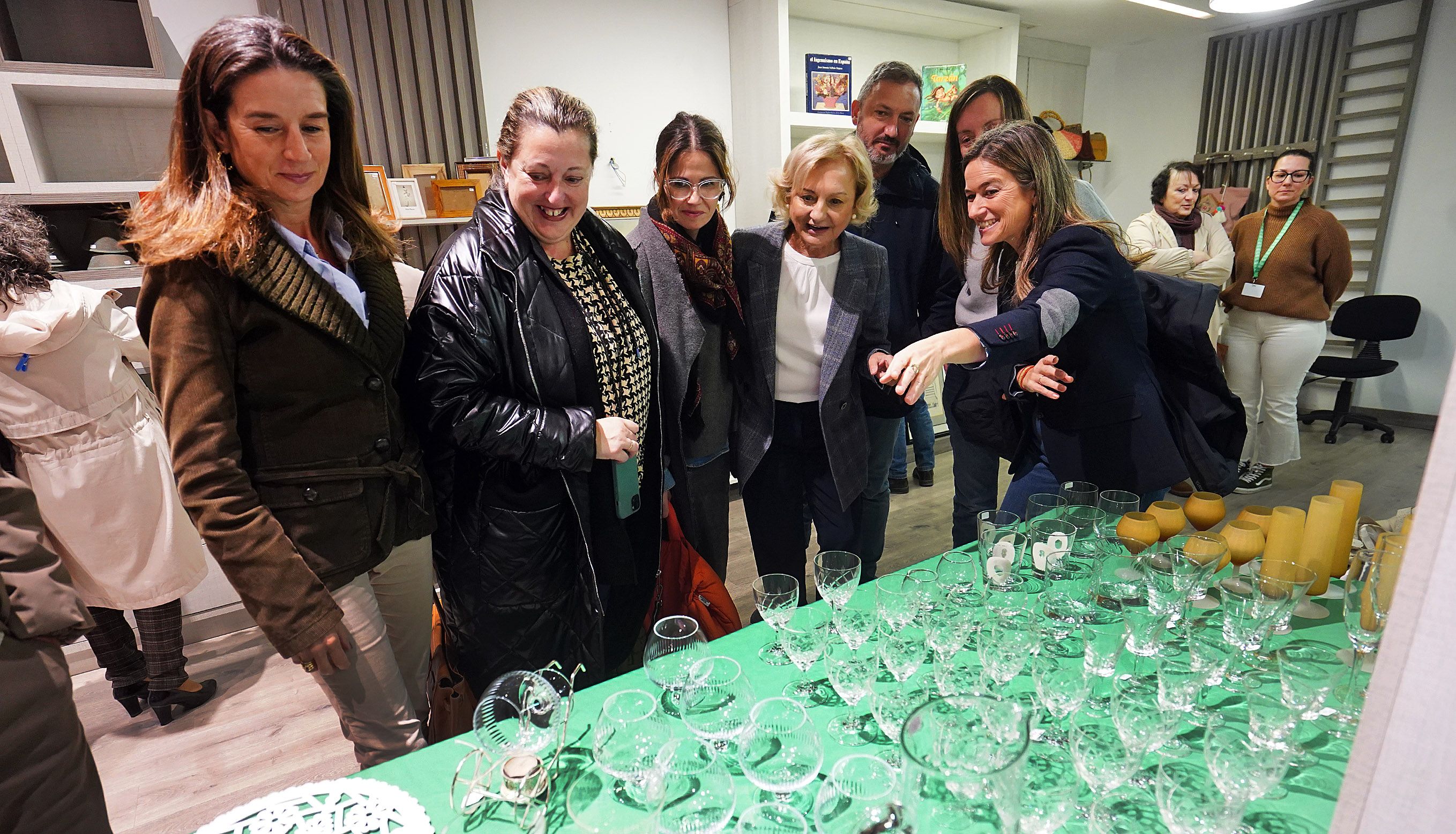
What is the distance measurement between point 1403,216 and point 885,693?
7.06 metres

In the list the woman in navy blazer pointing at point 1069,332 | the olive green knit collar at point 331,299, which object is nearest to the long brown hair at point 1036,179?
the woman in navy blazer pointing at point 1069,332

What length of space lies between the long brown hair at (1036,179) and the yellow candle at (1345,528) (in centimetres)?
74

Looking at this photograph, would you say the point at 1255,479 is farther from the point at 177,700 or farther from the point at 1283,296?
the point at 177,700

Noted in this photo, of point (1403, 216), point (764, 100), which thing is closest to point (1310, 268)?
point (1403, 216)

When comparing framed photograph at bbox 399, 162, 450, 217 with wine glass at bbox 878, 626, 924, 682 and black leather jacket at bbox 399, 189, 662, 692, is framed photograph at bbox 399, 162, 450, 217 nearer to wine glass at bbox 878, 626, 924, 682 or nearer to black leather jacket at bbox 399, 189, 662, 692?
black leather jacket at bbox 399, 189, 662, 692

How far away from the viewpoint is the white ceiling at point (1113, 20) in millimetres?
5320

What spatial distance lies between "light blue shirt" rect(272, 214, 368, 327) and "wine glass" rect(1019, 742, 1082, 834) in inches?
54.9

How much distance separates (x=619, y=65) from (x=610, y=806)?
412cm

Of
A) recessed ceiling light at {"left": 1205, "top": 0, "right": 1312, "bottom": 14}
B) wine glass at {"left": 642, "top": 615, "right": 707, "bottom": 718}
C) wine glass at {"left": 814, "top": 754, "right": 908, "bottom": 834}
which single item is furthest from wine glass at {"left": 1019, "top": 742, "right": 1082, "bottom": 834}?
recessed ceiling light at {"left": 1205, "top": 0, "right": 1312, "bottom": 14}

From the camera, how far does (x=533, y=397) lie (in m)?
1.59

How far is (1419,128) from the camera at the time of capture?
5.37m

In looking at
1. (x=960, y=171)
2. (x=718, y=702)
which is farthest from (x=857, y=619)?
(x=960, y=171)

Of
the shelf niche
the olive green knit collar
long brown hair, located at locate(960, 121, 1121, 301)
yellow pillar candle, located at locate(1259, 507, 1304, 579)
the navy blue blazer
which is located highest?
the shelf niche

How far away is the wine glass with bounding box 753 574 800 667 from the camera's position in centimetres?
129
